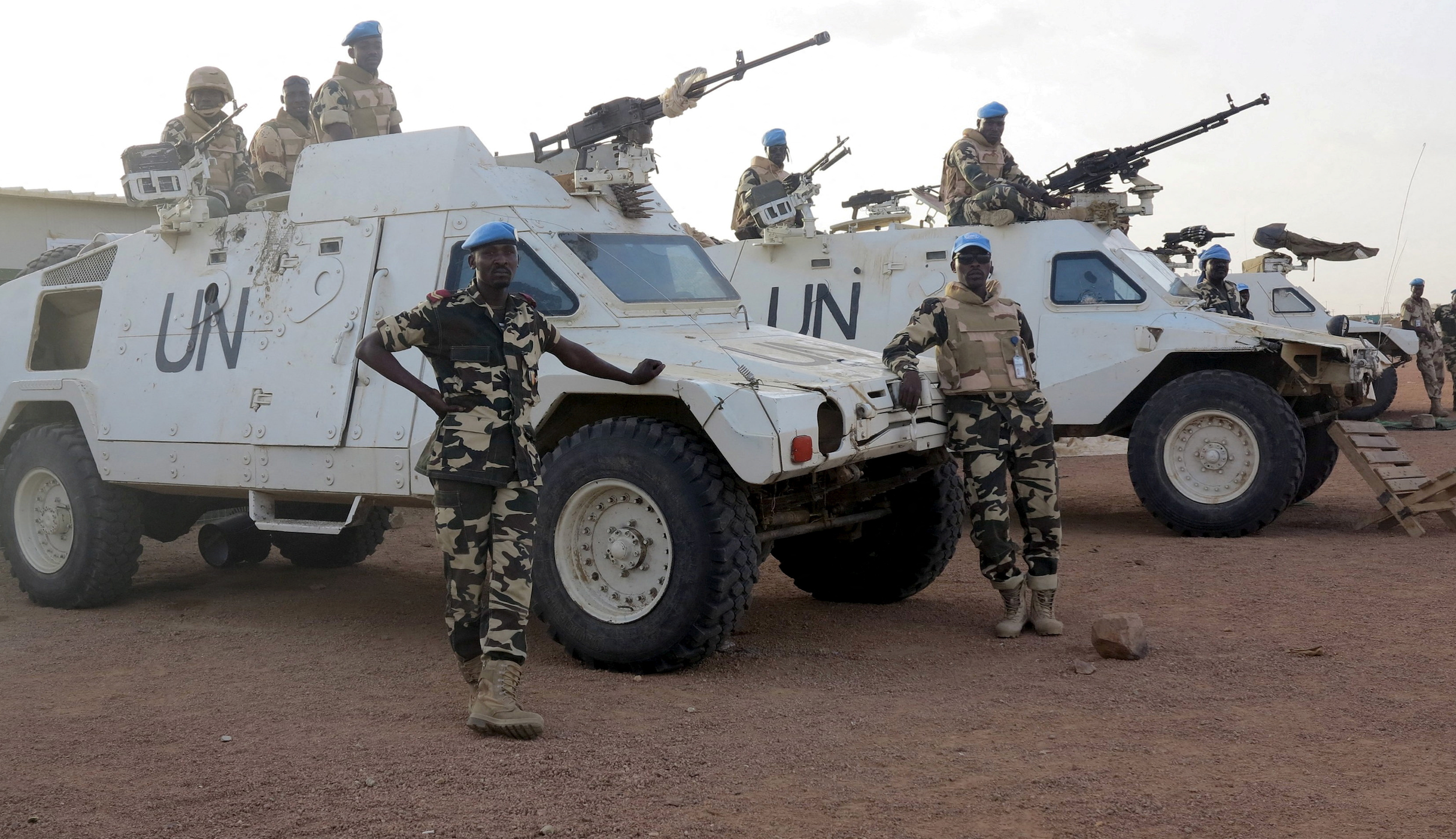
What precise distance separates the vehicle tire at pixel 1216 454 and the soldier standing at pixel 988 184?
5.75ft

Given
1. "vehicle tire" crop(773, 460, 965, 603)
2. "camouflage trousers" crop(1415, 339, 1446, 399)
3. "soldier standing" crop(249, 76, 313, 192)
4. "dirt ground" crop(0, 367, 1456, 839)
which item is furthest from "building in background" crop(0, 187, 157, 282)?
"camouflage trousers" crop(1415, 339, 1446, 399)

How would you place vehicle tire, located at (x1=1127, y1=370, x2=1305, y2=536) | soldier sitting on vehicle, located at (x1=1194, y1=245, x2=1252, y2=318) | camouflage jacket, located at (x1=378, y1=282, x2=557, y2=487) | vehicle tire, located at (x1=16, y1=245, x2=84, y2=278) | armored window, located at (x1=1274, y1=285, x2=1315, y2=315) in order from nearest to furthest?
camouflage jacket, located at (x1=378, y1=282, x2=557, y2=487), vehicle tire, located at (x1=16, y1=245, x2=84, y2=278), vehicle tire, located at (x1=1127, y1=370, x2=1305, y2=536), soldier sitting on vehicle, located at (x1=1194, y1=245, x2=1252, y2=318), armored window, located at (x1=1274, y1=285, x2=1315, y2=315)

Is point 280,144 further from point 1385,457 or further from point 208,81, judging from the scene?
point 1385,457

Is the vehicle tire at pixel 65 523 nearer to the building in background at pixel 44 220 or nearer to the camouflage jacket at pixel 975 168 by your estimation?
the camouflage jacket at pixel 975 168

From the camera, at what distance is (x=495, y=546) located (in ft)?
16.5

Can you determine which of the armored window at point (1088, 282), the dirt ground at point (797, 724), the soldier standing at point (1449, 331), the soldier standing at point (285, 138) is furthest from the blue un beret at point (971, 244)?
the soldier standing at point (1449, 331)

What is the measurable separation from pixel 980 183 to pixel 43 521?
6653 millimetres

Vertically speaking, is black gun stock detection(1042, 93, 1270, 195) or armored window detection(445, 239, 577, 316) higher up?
black gun stock detection(1042, 93, 1270, 195)

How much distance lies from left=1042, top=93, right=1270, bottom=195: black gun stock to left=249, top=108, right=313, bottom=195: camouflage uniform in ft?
19.3

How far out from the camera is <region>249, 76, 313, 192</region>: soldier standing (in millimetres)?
8445

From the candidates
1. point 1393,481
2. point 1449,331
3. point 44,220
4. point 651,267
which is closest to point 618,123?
point 651,267

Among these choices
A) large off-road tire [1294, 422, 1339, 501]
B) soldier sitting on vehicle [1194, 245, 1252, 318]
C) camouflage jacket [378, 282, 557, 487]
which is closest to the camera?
camouflage jacket [378, 282, 557, 487]

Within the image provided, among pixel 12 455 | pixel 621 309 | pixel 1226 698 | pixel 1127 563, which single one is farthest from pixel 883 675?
pixel 12 455

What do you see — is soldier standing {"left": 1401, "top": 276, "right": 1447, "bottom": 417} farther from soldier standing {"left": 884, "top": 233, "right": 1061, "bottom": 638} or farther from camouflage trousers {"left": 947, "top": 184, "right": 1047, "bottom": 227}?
soldier standing {"left": 884, "top": 233, "right": 1061, "bottom": 638}
